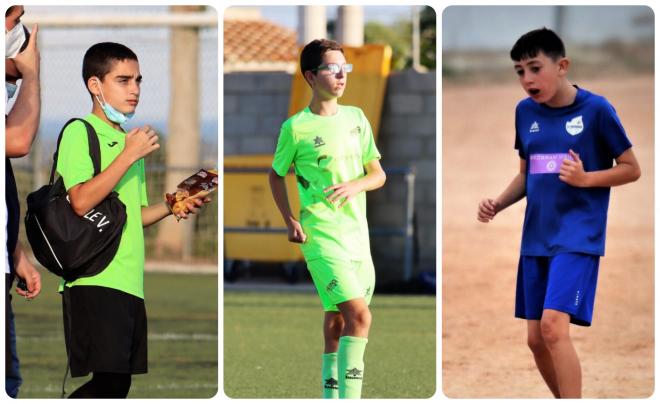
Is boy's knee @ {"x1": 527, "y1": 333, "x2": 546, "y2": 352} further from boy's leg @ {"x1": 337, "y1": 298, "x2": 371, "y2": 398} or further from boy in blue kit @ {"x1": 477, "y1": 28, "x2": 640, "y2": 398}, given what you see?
boy's leg @ {"x1": 337, "y1": 298, "x2": 371, "y2": 398}

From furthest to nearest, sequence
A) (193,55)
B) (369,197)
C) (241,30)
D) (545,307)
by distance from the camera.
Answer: (241,30) → (193,55) → (369,197) → (545,307)

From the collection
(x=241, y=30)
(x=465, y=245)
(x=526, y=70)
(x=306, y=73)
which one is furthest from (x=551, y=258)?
(x=241, y=30)

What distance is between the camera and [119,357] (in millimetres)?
4980

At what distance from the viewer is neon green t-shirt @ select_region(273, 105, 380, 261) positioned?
5.44 m

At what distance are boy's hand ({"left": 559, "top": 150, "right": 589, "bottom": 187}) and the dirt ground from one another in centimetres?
110

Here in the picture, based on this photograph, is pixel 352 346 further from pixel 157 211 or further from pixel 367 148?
pixel 157 211

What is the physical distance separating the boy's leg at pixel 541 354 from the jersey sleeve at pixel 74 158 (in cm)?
182

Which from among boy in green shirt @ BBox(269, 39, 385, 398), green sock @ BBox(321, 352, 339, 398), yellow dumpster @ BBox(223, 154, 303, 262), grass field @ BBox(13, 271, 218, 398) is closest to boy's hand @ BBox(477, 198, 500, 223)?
boy in green shirt @ BBox(269, 39, 385, 398)

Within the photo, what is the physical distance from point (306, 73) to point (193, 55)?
36.0 feet

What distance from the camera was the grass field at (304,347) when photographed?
22.1 feet

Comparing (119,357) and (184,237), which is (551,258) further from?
(184,237)

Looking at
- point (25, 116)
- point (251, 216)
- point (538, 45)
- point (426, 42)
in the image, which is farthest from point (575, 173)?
point (426, 42)

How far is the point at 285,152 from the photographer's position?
556cm

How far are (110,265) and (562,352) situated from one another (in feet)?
5.57
